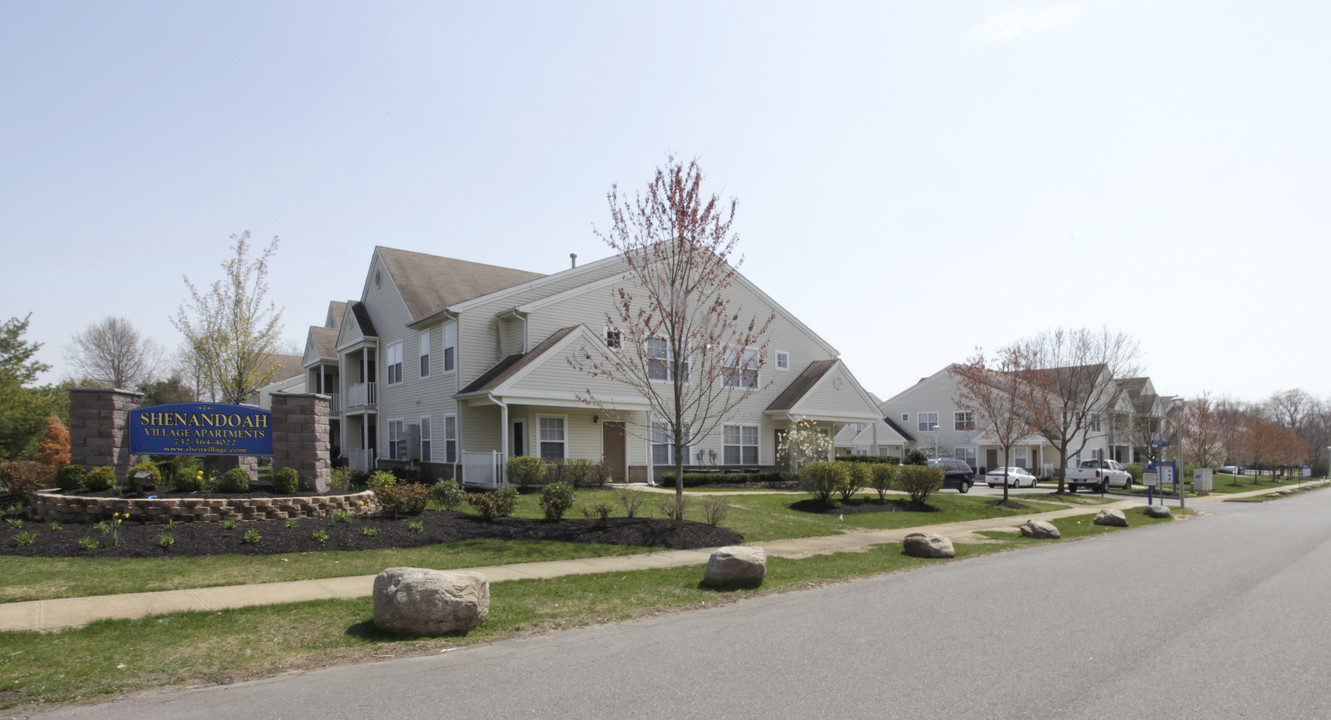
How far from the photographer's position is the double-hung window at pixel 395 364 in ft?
98.5

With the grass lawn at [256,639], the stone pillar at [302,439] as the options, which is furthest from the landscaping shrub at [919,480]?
the stone pillar at [302,439]

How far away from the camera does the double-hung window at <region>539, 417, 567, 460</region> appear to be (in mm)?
25791

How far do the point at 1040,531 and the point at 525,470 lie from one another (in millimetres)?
12623

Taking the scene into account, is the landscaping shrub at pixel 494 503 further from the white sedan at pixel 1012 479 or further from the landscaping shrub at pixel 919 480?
the white sedan at pixel 1012 479

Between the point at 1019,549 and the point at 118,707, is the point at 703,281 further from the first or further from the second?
the point at 118,707

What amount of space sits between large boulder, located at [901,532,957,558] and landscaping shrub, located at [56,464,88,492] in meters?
14.4

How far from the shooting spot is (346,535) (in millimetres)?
12906

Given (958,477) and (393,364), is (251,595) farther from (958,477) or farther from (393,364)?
(958,477)

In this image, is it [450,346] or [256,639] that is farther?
[450,346]

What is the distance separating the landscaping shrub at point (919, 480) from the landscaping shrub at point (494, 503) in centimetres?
1175

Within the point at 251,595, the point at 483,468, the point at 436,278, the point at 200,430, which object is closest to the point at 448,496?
the point at 200,430

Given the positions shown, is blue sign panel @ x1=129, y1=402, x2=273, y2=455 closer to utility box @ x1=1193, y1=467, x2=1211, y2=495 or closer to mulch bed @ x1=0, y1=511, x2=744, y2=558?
mulch bed @ x1=0, y1=511, x2=744, y2=558

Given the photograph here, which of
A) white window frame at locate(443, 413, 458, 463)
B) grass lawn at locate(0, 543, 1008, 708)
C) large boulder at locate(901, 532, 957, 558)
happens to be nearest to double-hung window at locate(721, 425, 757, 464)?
white window frame at locate(443, 413, 458, 463)

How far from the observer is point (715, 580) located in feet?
35.0
